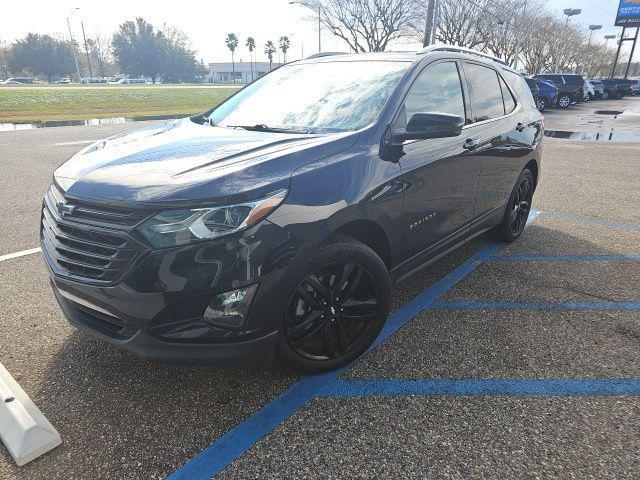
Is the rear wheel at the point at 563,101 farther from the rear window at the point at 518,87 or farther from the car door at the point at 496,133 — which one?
the car door at the point at 496,133

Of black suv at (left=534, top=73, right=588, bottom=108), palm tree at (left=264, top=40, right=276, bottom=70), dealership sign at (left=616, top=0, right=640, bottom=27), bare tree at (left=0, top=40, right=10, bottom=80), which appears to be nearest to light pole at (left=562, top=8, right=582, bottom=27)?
dealership sign at (left=616, top=0, right=640, bottom=27)

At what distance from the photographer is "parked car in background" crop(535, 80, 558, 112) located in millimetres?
26812

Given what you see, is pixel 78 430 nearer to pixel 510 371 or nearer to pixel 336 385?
pixel 336 385

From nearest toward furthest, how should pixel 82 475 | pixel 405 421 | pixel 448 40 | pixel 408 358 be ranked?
pixel 82 475
pixel 405 421
pixel 408 358
pixel 448 40

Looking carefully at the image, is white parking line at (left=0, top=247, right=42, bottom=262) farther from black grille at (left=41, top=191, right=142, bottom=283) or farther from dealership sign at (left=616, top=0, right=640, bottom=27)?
dealership sign at (left=616, top=0, right=640, bottom=27)

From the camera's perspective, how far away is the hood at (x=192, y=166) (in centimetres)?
204

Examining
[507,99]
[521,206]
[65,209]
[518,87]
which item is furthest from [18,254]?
[518,87]

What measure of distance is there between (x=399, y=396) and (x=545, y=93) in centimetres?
2907

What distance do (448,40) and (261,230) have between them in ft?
161

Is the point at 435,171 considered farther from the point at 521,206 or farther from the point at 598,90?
the point at 598,90

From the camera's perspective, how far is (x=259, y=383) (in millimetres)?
2561

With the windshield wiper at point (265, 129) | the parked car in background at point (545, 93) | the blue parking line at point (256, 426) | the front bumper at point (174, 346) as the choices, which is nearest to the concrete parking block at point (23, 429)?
the front bumper at point (174, 346)

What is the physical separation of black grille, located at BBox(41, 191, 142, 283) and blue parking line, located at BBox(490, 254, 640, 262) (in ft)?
11.3

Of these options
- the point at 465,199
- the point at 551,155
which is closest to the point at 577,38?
the point at 551,155
